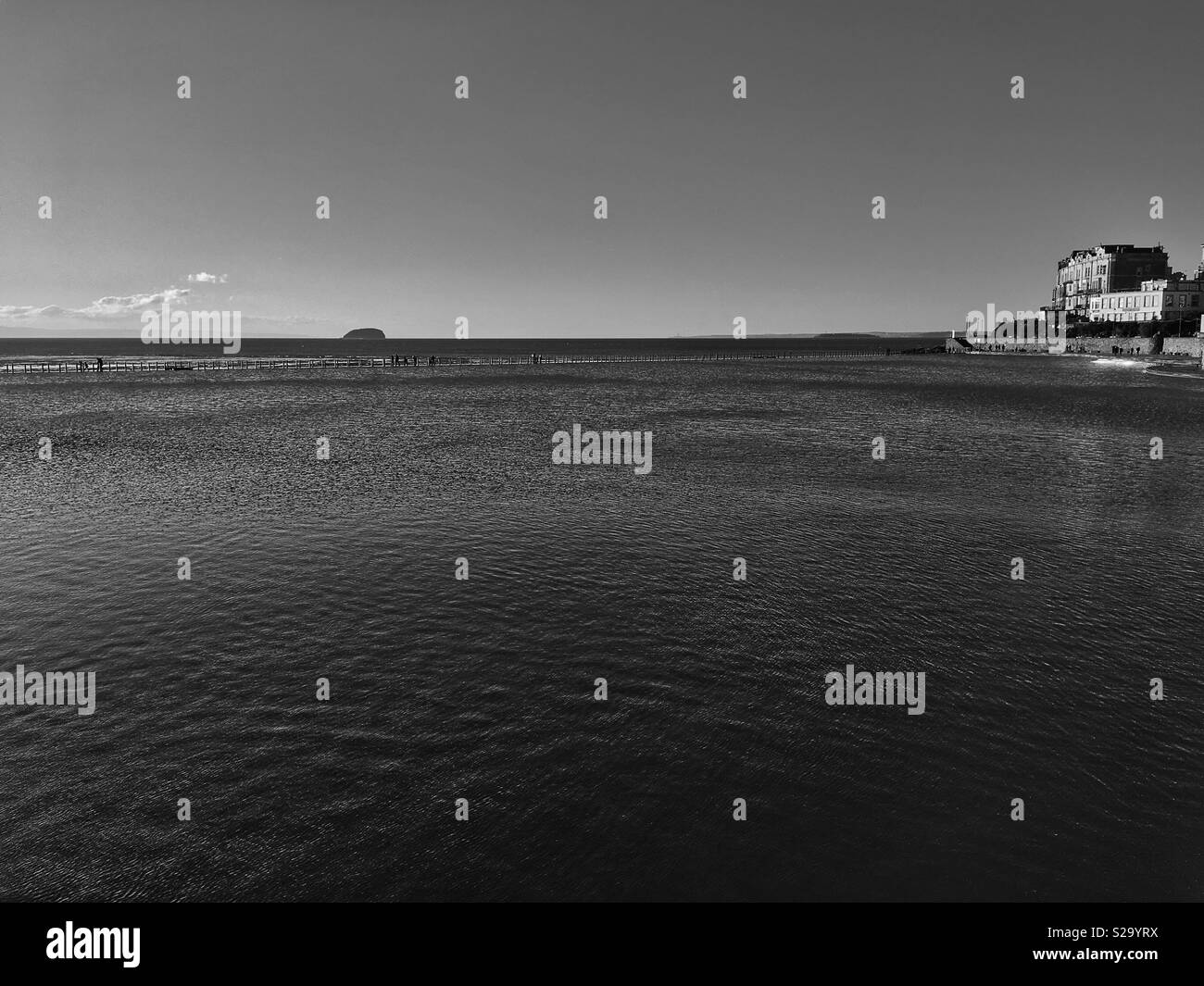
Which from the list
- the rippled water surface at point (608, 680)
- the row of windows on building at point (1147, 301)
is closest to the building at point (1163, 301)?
the row of windows on building at point (1147, 301)

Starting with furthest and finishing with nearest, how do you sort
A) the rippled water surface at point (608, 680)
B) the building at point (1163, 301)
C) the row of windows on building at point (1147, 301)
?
the row of windows on building at point (1147, 301) → the building at point (1163, 301) → the rippled water surface at point (608, 680)

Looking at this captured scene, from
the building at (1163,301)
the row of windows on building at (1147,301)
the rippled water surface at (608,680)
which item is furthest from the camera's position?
the row of windows on building at (1147,301)

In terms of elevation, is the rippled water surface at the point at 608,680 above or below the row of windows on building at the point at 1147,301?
below

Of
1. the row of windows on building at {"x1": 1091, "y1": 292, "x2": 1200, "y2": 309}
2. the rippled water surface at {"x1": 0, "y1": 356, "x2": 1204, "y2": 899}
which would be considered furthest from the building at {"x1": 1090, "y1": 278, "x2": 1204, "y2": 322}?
the rippled water surface at {"x1": 0, "y1": 356, "x2": 1204, "y2": 899}

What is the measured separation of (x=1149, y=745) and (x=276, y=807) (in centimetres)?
2163

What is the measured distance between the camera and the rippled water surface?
1511 centimetres

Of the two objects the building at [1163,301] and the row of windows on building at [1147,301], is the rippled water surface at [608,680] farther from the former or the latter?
the row of windows on building at [1147,301]

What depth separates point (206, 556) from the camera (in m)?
32.9

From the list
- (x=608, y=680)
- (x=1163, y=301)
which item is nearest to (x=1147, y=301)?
(x=1163, y=301)

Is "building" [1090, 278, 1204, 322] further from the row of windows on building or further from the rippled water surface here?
the rippled water surface

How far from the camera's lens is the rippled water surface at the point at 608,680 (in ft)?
49.6

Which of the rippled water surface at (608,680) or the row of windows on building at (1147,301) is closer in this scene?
the rippled water surface at (608,680)

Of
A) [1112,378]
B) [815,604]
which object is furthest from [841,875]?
[1112,378]
